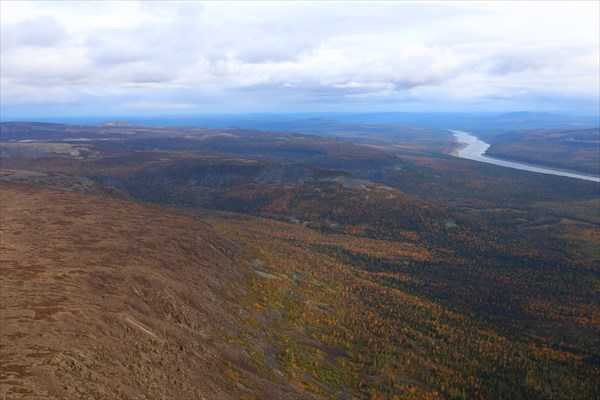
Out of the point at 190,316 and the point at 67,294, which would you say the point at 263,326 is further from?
the point at 67,294

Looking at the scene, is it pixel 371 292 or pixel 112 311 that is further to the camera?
pixel 371 292

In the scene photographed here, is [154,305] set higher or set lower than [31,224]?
lower

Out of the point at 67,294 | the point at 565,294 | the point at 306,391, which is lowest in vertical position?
the point at 565,294

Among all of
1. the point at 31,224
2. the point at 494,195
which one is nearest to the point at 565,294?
the point at 31,224

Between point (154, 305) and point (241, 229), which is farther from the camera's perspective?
point (241, 229)

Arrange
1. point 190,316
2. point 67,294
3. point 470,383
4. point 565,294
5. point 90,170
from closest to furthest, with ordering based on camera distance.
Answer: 1. point 67,294
2. point 190,316
3. point 470,383
4. point 565,294
5. point 90,170

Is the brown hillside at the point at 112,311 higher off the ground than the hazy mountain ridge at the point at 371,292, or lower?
higher

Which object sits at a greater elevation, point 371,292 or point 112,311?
point 112,311

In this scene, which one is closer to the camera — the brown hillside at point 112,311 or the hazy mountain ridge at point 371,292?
the brown hillside at point 112,311
